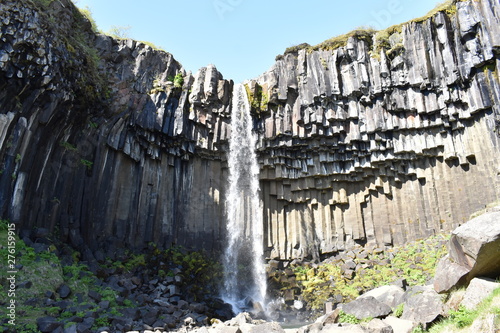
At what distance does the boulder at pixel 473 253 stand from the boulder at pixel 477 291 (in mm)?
346

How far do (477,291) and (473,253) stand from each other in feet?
2.52

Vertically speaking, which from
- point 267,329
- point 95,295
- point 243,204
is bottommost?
point 267,329

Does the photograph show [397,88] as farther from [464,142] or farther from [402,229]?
[402,229]

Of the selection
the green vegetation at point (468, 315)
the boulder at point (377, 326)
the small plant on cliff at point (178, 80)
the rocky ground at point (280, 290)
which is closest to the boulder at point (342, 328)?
the rocky ground at point (280, 290)

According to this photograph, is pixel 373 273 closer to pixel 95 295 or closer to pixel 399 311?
pixel 399 311

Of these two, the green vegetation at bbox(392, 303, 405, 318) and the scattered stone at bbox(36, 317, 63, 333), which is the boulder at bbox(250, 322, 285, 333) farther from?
the scattered stone at bbox(36, 317, 63, 333)

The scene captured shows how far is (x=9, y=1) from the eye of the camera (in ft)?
50.6

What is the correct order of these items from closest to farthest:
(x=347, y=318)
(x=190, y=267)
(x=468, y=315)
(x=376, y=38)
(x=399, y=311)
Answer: (x=468, y=315), (x=399, y=311), (x=347, y=318), (x=190, y=267), (x=376, y=38)

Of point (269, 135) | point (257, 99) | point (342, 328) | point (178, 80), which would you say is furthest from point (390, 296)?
point (178, 80)

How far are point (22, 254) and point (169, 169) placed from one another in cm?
1050

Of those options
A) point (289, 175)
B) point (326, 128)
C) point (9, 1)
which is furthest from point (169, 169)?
point (9, 1)

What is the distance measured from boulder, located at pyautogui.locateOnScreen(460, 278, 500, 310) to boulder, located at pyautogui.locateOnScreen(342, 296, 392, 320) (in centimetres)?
238

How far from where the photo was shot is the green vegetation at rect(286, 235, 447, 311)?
60.1 feet

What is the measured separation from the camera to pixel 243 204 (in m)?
24.3
